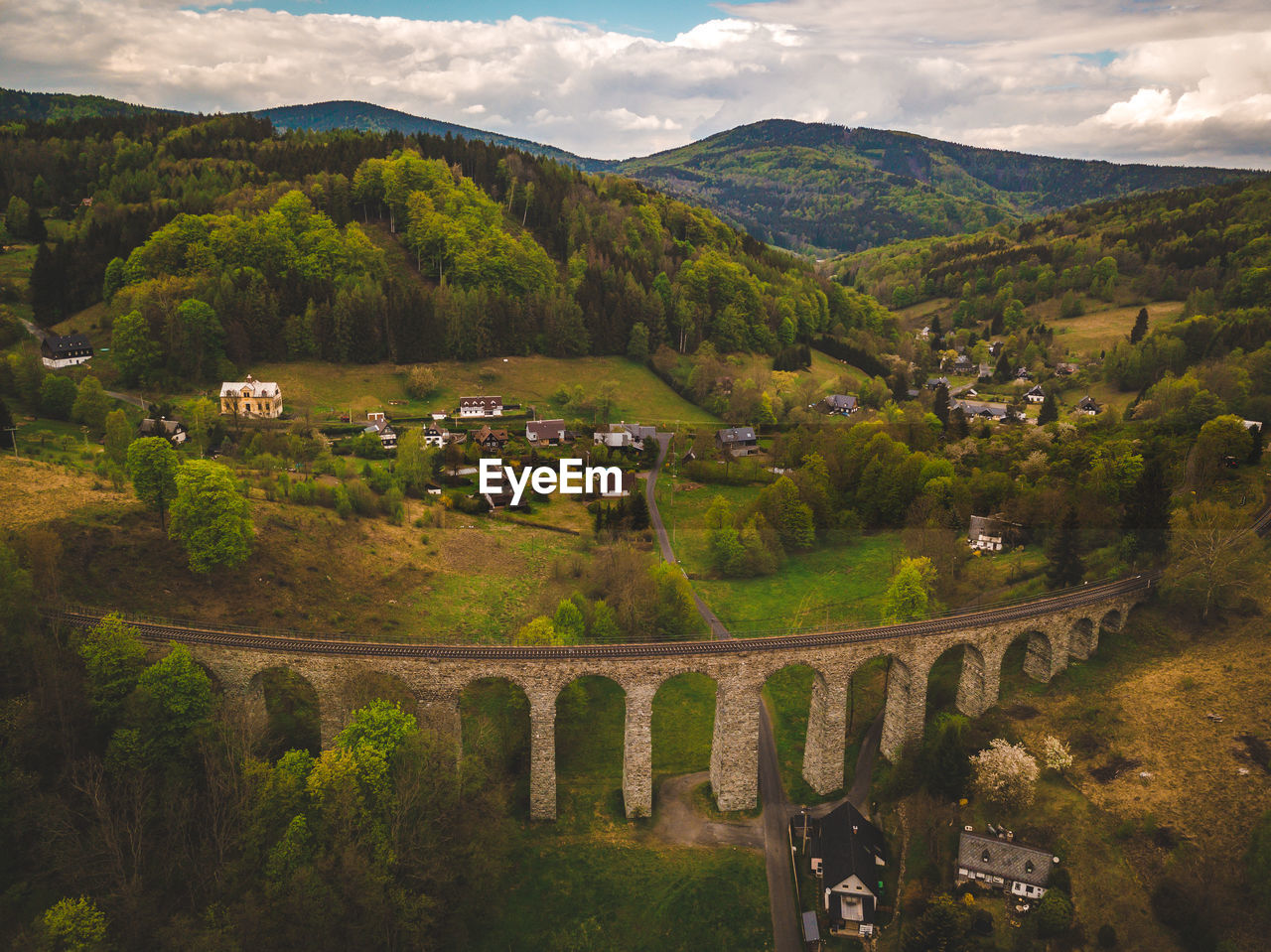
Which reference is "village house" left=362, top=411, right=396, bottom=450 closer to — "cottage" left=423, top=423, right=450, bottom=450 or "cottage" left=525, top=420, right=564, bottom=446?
"cottage" left=423, top=423, right=450, bottom=450

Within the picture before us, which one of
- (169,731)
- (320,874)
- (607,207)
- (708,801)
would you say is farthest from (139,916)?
(607,207)

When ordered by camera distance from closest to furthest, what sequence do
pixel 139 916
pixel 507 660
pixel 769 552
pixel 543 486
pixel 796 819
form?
pixel 139 916
pixel 507 660
pixel 796 819
pixel 769 552
pixel 543 486

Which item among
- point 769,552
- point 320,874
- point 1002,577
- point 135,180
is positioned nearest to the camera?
point 320,874

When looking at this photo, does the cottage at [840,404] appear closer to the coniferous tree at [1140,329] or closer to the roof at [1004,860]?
the coniferous tree at [1140,329]

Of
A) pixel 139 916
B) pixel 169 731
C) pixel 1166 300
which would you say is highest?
pixel 1166 300

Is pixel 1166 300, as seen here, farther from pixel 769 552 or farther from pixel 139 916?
pixel 139 916

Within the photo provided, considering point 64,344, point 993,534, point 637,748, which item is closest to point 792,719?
point 637,748

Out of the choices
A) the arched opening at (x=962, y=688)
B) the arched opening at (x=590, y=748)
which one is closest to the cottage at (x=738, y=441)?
the arched opening at (x=590, y=748)
